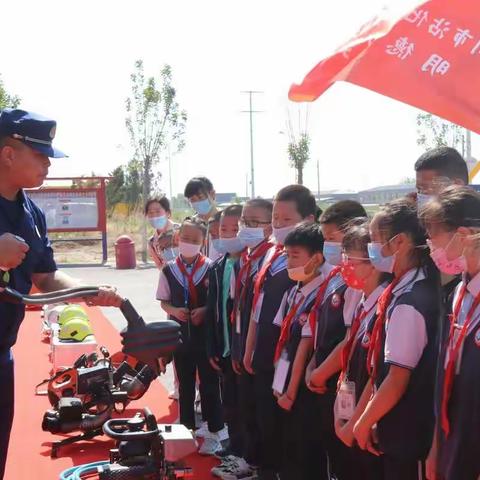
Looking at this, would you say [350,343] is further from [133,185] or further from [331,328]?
[133,185]

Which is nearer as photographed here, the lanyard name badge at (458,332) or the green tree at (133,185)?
the lanyard name badge at (458,332)

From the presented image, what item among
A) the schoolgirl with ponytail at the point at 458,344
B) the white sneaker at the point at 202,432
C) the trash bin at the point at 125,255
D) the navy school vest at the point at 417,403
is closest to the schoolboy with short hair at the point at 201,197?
the white sneaker at the point at 202,432

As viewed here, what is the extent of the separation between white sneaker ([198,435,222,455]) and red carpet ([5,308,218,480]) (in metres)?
0.06

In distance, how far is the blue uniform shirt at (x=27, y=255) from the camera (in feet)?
9.46

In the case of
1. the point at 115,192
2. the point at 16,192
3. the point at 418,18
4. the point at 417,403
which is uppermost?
the point at 115,192

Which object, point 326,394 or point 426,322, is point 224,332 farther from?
point 426,322

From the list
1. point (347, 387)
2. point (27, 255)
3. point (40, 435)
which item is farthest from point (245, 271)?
point (40, 435)

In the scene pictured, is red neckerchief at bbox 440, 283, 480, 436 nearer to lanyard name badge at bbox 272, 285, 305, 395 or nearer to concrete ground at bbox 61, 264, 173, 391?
lanyard name badge at bbox 272, 285, 305, 395

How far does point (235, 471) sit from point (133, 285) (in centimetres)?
1137

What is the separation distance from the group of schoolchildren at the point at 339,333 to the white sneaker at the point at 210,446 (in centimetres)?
2

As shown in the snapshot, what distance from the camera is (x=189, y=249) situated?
5.70 m

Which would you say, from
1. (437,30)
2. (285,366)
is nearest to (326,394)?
(285,366)

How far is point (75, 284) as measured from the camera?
325 cm

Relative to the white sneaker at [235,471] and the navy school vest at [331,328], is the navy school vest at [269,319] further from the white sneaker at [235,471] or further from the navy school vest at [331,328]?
the white sneaker at [235,471]
